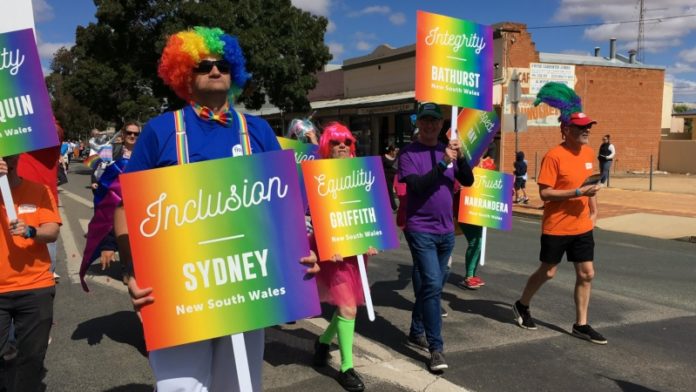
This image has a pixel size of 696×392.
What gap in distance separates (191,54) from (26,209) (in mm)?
1472

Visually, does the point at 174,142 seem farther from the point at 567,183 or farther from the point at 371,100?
the point at 371,100

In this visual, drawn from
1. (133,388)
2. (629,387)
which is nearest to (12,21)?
(133,388)

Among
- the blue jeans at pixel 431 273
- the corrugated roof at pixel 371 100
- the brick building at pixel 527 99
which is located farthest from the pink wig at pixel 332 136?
the corrugated roof at pixel 371 100

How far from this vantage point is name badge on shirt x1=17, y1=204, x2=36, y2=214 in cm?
298

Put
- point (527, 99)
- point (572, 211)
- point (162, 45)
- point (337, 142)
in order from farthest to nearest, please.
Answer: point (162, 45)
point (527, 99)
point (572, 211)
point (337, 142)

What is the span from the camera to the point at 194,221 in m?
1.96

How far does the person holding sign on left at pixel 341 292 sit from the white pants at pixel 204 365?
1.35 meters

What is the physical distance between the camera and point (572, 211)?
183 inches

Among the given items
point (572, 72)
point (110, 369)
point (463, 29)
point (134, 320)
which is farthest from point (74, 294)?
point (572, 72)

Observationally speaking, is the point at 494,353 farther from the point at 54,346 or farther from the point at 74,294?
the point at 74,294

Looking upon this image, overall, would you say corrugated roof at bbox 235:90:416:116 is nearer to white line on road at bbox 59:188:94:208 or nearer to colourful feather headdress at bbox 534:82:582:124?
white line on road at bbox 59:188:94:208

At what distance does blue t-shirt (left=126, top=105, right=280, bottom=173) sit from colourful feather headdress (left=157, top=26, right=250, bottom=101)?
18 cm

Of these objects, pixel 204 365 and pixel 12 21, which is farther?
pixel 12 21

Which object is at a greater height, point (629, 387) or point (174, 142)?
point (174, 142)
